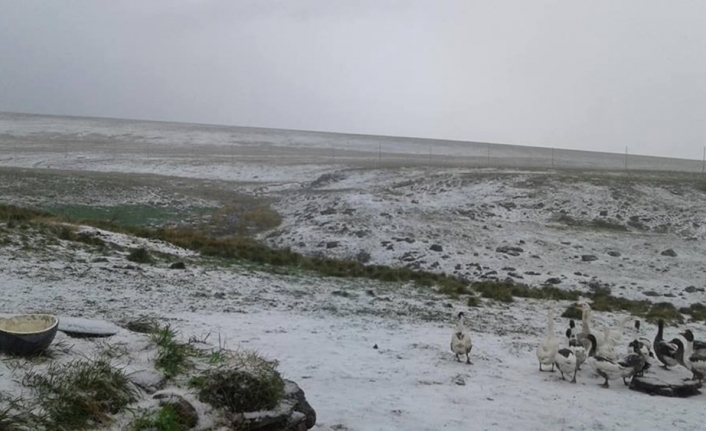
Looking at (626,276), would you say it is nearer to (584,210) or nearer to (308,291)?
(584,210)

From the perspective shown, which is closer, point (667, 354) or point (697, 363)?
point (697, 363)

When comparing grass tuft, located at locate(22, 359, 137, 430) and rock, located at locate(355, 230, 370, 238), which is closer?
grass tuft, located at locate(22, 359, 137, 430)

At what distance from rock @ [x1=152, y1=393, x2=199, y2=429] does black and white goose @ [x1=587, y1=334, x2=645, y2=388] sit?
7.01m

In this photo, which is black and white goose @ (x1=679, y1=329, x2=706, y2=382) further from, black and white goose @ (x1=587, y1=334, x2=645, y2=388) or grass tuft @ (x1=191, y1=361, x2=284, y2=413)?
grass tuft @ (x1=191, y1=361, x2=284, y2=413)

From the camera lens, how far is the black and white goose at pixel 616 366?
34.8 feet

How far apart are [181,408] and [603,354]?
803 cm

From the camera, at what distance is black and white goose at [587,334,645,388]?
418 inches

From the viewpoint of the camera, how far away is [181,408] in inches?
262

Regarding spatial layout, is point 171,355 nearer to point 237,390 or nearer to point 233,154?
point 237,390

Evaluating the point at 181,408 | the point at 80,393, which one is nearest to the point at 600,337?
the point at 181,408

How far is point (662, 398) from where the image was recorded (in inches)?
396

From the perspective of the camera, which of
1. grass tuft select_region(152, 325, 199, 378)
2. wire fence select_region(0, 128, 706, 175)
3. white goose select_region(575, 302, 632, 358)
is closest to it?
grass tuft select_region(152, 325, 199, 378)

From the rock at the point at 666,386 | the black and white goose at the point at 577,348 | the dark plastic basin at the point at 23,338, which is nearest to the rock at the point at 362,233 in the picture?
the black and white goose at the point at 577,348

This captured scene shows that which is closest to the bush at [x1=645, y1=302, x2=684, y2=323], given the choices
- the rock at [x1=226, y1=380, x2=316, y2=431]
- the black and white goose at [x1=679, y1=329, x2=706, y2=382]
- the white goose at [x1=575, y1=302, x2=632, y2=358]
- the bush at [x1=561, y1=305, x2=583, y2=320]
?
the bush at [x1=561, y1=305, x2=583, y2=320]
